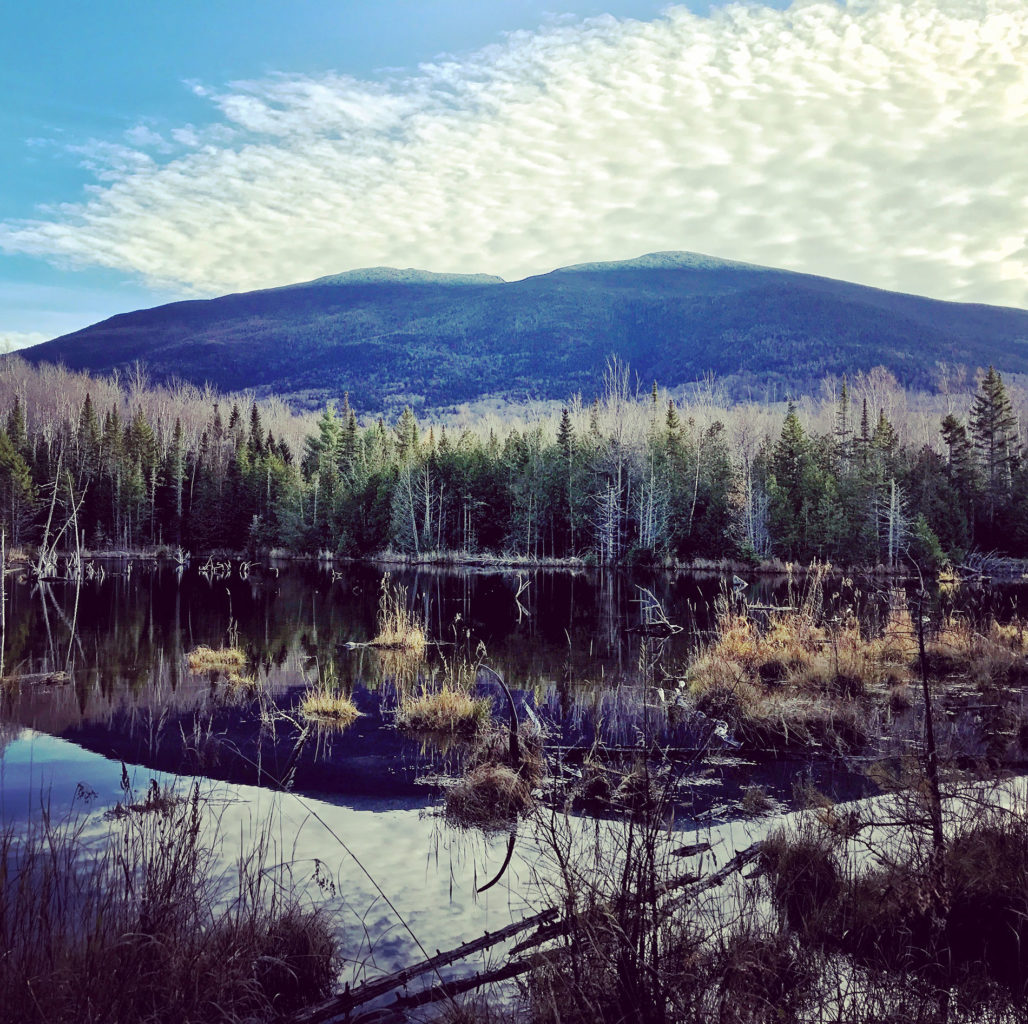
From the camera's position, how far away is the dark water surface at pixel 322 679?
395 inches

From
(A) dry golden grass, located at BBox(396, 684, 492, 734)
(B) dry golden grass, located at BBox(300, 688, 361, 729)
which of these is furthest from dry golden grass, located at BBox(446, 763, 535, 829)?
(B) dry golden grass, located at BBox(300, 688, 361, 729)

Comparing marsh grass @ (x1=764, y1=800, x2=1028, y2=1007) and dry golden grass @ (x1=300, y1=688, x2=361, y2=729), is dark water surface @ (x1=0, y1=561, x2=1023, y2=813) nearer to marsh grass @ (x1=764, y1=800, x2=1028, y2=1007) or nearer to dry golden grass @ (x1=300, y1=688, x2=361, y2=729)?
dry golden grass @ (x1=300, y1=688, x2=361, y2=729)

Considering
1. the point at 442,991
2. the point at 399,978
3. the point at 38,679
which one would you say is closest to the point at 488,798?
the point at 399,978

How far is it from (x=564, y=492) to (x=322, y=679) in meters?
47.1

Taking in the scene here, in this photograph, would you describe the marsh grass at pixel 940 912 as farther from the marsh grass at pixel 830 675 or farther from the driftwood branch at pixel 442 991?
the marsh grass at pixel 830 675

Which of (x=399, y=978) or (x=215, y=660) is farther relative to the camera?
(x=215, y=660)

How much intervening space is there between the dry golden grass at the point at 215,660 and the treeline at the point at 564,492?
39.3 m

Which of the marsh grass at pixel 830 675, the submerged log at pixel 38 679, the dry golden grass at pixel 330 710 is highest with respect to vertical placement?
the marsh grass at pixel 830 675

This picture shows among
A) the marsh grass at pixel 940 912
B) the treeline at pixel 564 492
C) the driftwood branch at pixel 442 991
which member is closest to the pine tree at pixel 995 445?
the treeline at pixel 564 492

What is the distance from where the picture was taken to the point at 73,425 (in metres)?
91.2

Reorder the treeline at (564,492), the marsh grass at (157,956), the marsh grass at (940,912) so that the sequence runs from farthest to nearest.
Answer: the treeline at (564,492) < the marsh grass at (940,912) < the marsh grass at (157,956)

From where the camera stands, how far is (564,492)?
62.2 meters

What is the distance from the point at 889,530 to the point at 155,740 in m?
48.3

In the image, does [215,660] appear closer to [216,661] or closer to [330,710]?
[216,661]
